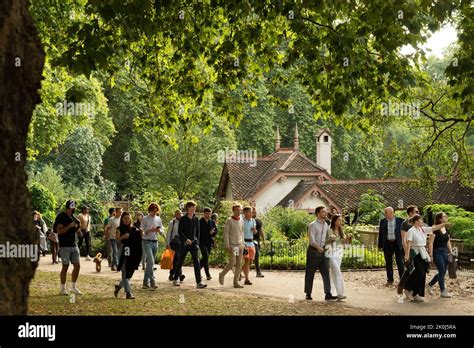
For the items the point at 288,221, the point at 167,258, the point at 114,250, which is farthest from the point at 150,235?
the point at 288,221

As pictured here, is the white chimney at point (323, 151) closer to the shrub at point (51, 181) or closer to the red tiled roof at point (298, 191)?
the red tiled roof at point (298, 191)

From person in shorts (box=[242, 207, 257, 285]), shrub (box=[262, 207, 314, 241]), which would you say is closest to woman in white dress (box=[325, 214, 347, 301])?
person in shorts (box=[242, 207, 257, 285])

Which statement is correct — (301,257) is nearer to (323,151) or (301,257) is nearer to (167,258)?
(167,258)

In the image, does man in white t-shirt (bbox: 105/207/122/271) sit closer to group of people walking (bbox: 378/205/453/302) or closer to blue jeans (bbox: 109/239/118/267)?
blue jeans (bbox: 109/239/118/267)

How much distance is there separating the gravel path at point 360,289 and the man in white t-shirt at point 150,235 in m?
1.17

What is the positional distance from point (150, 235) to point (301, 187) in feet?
123

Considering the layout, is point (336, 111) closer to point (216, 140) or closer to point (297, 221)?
point (297, 221)

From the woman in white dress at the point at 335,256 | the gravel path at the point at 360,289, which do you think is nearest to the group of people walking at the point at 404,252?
the woman in white dress at the point at 335,256

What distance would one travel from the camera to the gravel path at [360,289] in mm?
16500

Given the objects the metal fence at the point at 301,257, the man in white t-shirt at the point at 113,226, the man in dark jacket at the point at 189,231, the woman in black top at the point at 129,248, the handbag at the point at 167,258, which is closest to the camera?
the woman in black top at the point at 129,248

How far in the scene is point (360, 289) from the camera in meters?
20.6

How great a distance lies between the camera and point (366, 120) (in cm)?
1762

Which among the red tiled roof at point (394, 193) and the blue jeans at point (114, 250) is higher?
the red tiled roof at point (394, 193)

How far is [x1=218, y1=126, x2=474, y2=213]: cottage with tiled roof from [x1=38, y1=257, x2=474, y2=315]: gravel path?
26.8 m
